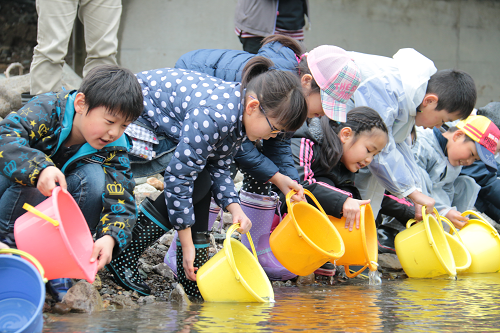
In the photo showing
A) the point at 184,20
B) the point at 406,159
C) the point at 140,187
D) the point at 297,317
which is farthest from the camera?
the point at 184,20

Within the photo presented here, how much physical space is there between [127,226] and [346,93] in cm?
130

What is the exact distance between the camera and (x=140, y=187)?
11.5ft

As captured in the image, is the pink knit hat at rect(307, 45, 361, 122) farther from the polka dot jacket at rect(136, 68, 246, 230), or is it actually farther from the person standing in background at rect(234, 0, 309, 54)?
the person standing in background at rect(234, 0, 309, 54)

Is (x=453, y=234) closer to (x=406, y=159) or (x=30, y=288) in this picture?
(x=406, y=159)

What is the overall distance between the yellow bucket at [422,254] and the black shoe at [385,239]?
2.02 feet

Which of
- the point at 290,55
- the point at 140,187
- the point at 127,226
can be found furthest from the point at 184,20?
the point at 127,226

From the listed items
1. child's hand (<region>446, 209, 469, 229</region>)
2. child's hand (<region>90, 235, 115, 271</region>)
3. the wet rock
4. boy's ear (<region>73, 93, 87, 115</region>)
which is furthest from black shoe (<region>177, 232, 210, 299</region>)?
child's hand (<region>446, 209, 469, 229</region>)

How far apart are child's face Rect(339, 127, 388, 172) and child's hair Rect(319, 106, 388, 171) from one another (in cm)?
2

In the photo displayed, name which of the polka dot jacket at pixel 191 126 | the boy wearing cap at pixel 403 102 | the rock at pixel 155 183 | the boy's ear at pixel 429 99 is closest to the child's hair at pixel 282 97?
the polka dot jacket at pixel 191 126

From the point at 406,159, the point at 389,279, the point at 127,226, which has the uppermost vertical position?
the point at 406,159

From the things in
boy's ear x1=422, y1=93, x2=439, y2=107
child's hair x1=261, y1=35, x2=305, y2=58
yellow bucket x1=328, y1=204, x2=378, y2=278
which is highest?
child's hair x1=261, y1=35, x2=305, y2=58

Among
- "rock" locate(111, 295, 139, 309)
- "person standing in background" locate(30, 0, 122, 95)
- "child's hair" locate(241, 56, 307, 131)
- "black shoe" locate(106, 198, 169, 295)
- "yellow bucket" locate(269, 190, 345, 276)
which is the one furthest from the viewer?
"person standing in background" locate(30, 0, 122, 95)

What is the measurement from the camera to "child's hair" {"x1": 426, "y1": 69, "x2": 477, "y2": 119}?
3.00 m

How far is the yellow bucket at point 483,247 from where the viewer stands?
3109 millimetres
